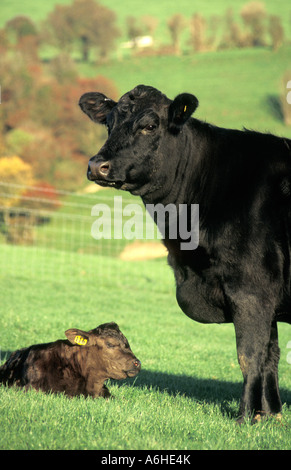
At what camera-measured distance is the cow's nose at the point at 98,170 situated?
5082mm

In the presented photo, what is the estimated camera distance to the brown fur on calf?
19.0 feet

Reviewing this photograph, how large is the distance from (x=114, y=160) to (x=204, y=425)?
7.06ft

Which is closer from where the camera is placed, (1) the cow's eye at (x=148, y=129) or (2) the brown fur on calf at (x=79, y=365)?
(1) the cow's eye at (x=148, y=129)

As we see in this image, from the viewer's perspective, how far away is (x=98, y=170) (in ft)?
16.7

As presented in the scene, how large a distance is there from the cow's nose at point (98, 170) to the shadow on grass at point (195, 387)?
2233 mm

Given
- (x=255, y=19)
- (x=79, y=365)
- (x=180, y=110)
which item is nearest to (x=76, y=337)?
(x=79, y=365)

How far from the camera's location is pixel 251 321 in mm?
4980

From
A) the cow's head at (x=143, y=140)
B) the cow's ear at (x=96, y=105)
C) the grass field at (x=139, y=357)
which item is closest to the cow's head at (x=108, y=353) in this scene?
the grass field at (x=139, y=357)

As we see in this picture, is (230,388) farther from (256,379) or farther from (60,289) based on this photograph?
(60,289)

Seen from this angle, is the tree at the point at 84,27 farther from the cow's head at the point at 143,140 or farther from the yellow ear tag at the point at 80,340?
the yellow ear tag at the point at 80,340

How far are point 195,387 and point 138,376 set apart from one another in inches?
28.2

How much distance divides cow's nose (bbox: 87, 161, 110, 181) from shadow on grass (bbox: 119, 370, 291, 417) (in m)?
2.23

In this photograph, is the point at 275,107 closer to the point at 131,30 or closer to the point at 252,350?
the point at 131,30

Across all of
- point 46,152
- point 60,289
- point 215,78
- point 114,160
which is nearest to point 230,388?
point 114,160
